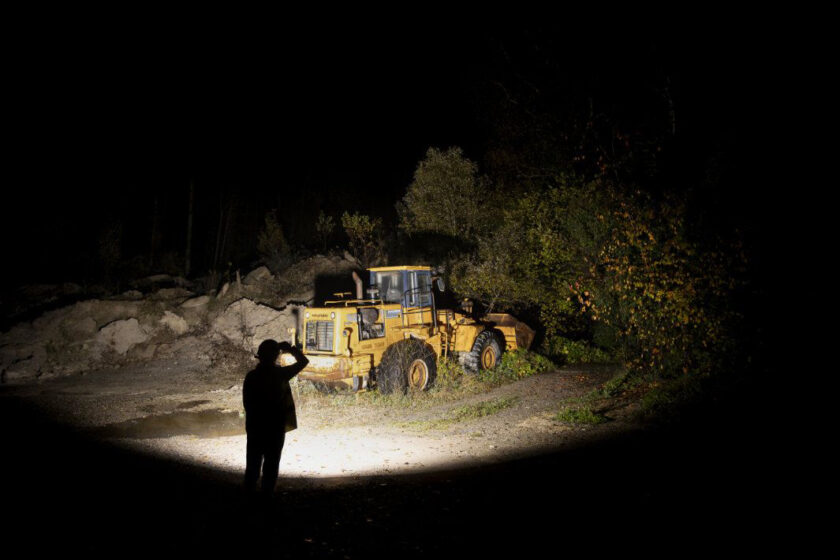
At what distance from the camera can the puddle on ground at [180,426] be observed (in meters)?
8.94

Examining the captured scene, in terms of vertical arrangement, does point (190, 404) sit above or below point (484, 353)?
below

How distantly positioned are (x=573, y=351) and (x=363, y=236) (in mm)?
10159

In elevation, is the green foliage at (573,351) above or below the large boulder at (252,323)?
below

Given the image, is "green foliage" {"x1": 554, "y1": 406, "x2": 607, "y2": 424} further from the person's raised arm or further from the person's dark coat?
the person's dark coat

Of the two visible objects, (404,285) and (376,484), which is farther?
(404,285)

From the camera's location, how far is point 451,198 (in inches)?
771

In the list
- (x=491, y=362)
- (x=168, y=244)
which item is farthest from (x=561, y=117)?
(x=168, y=244)

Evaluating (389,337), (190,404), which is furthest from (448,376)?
(190,404)

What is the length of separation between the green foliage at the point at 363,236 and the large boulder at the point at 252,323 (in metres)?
4.83

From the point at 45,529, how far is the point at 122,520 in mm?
533

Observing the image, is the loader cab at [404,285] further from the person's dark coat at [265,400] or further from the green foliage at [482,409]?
the person's dark coat at [265,400]

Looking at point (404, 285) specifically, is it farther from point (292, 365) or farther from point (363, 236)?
point (363, 236)

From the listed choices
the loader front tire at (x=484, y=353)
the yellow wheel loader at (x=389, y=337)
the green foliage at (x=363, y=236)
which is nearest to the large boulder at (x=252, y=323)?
the green foliage at (x=363, y=236)

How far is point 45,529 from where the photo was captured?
4.02 meters
